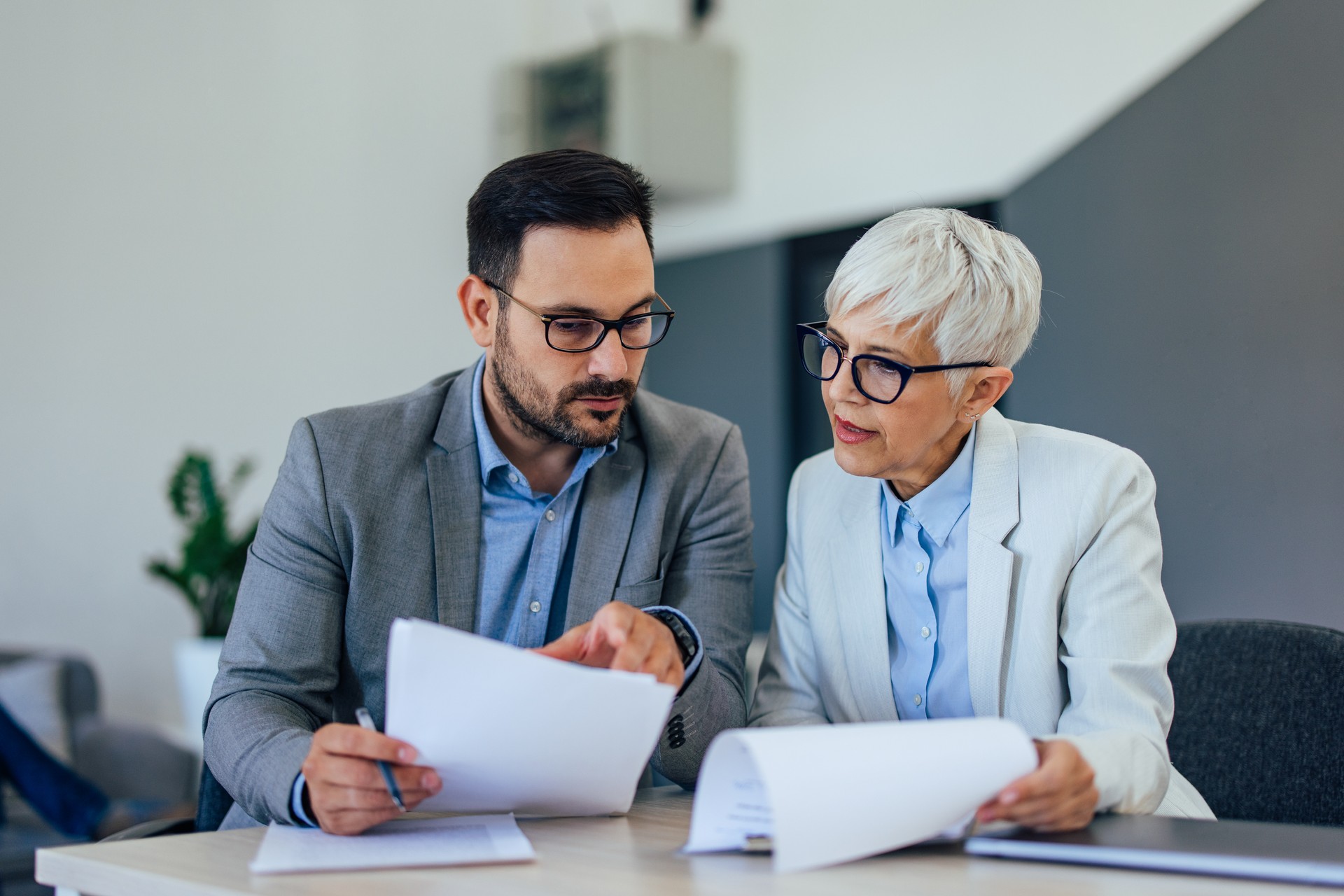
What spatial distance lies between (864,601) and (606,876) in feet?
2.27

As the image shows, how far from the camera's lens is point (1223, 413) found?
6.38 feet

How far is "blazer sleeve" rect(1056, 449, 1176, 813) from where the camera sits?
128cm

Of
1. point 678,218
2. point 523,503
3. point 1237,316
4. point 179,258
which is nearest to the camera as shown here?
point 523,503

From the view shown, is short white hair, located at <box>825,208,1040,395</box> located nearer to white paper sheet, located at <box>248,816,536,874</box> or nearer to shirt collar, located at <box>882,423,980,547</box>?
shirt collar, located at <box>882,423,980,547</box>

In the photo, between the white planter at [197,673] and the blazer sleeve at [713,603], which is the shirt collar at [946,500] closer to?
the blazer sleeve at [713,603]

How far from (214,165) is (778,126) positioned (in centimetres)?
229

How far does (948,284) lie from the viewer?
1.46 metres

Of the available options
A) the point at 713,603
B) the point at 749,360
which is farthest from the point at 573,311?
the point at 749,360

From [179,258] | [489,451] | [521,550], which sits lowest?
[521,550]

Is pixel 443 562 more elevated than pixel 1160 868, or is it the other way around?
pixel 443 562

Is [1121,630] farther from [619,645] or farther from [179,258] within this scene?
[179,258]

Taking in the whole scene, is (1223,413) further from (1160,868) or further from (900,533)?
(1160,868)

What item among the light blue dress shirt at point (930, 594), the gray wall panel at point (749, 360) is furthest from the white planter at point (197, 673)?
the light blue dress shirt at point (930, 594)

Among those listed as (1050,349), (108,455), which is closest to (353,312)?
(108,455)
